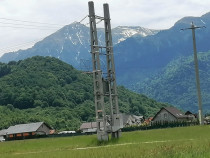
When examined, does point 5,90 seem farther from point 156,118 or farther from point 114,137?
point 114,137

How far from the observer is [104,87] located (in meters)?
35.9

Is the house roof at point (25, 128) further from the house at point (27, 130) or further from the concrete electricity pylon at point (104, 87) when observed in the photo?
the concrete electricity pylon at point (104, 87)

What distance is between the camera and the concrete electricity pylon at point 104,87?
1388 inches

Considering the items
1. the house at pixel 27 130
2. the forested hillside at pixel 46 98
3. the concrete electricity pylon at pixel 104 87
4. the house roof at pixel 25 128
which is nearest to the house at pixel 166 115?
the house at pixel 27 130

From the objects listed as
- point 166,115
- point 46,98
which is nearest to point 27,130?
point 166,115

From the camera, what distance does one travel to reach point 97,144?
1380 inches

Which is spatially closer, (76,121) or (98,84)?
(98,84)

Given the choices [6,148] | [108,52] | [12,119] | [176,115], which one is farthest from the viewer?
[12,119]

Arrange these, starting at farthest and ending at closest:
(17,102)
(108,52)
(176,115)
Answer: (17,102)
(176,115)
(108,52)

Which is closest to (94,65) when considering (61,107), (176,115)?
(176,115)

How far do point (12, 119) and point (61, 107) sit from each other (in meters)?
32.9

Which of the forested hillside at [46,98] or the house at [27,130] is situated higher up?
the forested hillside at [46,98]

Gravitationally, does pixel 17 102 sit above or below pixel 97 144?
above

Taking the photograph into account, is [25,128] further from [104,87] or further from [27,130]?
[104,87]
